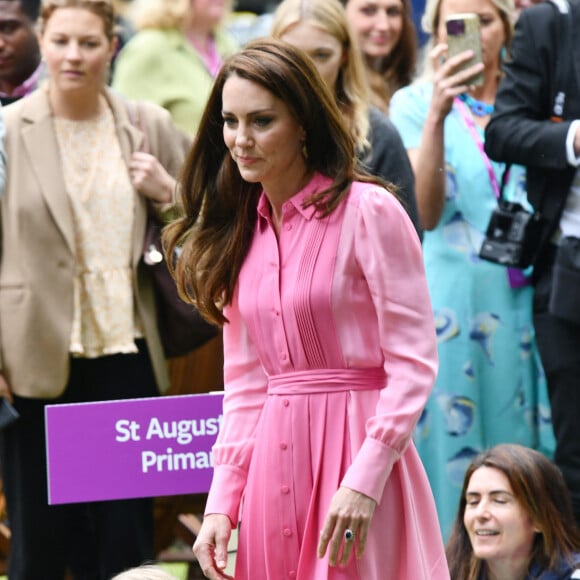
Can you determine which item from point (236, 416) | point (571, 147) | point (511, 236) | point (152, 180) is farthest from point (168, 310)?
point (236, 416)

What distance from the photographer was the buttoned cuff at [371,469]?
3305 millimetres

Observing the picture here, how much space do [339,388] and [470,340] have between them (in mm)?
2485

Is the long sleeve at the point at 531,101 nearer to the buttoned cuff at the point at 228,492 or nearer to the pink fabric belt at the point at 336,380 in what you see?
the pink fabric belt at the point at 336,380

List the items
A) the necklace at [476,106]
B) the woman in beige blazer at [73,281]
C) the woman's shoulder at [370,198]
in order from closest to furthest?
the woman's shoulder at [370,198]
the woman in beige blazer at [73,281]
the necklace at [476,106]

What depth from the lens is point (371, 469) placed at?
3311 millimetres

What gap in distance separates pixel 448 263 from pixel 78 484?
1.79 m

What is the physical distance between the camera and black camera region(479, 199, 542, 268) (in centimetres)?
540

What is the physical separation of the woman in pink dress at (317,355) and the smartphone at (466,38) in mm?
2074

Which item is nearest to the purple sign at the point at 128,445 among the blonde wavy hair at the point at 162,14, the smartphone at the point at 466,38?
the smartphone at the point at 466,38

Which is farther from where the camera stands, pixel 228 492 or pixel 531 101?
pixel 531 101

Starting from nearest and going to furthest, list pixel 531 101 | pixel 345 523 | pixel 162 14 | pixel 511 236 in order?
pixel 345 523 → pixel 531 101 → pixel 511 236 → pixel 162 14

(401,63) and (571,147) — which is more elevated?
(401,63)

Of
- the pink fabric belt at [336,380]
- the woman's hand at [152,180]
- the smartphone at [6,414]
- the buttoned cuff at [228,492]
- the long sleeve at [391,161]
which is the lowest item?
the smartphone at [6,414]

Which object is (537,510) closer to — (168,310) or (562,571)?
(562,571)
